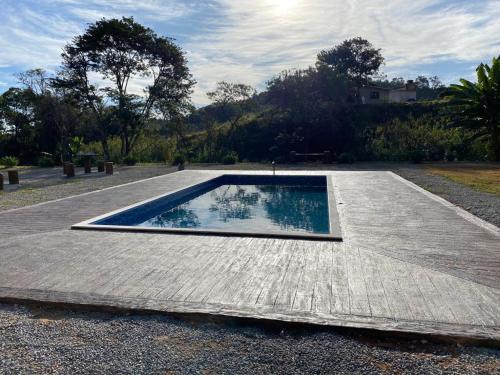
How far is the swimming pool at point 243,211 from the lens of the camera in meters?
5.59

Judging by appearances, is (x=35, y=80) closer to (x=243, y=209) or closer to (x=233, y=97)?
(x=233, y=97)

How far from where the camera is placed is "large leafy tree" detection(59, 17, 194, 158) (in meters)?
18.0

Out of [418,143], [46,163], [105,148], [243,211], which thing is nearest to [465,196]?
[243,211]

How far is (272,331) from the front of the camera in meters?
2.66

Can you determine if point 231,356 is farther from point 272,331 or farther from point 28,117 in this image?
point 28,117

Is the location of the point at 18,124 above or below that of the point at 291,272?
above

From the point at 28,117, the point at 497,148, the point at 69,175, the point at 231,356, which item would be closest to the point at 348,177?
the point at 497,148

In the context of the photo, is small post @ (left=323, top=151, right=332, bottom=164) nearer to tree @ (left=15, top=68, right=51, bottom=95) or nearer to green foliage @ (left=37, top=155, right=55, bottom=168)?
green foliage @ (left=37, top=155, right=55, bottom=168)

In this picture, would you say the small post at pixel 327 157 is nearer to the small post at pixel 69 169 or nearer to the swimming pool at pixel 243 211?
the swimming pool at pixel 243 211

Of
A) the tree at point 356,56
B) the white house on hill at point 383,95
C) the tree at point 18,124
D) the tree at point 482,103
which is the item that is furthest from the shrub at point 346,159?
the tree at point 356,56

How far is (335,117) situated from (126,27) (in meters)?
11.3

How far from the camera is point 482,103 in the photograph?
1512 centimetres

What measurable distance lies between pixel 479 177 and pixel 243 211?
22.6 ft

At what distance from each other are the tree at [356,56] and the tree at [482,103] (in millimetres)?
20391
